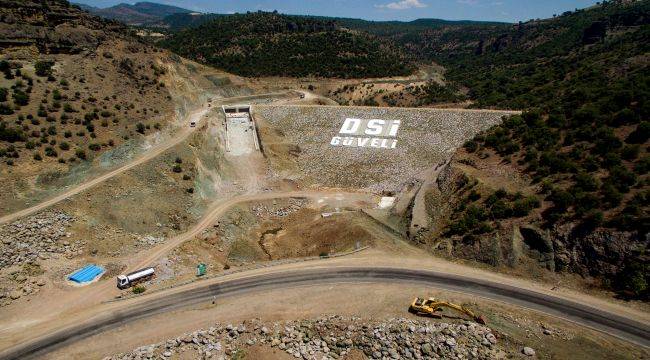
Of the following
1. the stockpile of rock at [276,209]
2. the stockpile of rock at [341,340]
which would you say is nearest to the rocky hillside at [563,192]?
the stockpile of rock at [341,340]

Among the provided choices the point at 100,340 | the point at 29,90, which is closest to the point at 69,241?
the point at 100,340

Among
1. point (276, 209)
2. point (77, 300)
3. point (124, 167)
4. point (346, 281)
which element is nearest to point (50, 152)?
point (124, 167)

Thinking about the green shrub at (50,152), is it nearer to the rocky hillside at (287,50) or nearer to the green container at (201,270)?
the green container at (201,270)

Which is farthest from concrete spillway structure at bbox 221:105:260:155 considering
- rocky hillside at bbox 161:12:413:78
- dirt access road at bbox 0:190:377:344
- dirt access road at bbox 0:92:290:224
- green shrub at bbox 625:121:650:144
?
green shrub at bbox 625:121:650:144

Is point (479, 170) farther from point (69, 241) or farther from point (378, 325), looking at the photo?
point (69, 241)

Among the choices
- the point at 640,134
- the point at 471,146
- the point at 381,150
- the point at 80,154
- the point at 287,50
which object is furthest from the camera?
the point at 287,50

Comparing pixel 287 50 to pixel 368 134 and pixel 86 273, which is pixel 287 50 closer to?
pixel 368 134

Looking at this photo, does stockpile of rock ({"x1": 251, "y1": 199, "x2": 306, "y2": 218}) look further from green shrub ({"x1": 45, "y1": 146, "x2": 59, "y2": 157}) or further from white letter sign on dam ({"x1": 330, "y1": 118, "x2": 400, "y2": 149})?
green shrub ({"x1": 45, "y1": 146, "x2": 59, "y2": 157})
